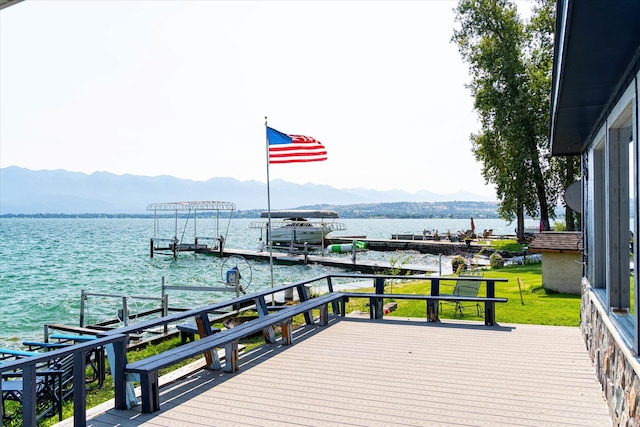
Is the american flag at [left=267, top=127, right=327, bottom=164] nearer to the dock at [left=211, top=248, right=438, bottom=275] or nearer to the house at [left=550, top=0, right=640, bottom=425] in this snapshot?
the house at [left=550, top=0, right=640, bottom=425]

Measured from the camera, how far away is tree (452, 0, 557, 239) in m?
24.1

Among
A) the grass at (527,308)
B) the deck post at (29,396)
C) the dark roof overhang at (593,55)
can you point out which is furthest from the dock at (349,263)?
the deck post at (29,396)

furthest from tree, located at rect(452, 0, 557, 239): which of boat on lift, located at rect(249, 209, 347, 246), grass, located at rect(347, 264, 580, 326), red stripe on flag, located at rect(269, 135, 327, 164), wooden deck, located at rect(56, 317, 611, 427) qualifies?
wooden deck, located at rect(56, 317, 611, 427)

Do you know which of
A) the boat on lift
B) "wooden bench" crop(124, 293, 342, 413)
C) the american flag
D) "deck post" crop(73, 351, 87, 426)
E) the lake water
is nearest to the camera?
"deck post" crop(73, 351, 87, 426)

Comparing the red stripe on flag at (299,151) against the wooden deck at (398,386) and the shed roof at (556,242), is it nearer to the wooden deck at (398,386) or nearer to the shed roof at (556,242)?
the shed roof at (556,242)

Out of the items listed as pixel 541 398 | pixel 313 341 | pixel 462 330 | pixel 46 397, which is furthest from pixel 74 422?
pixel 462 330

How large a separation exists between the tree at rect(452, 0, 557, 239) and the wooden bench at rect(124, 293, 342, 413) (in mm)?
19264

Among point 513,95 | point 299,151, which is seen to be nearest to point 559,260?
point 299,151

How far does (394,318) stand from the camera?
8.67 meters

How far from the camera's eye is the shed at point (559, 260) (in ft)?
37.0

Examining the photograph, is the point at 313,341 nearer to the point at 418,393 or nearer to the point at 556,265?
the point at 418,393

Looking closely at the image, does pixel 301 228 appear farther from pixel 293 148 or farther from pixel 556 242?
pixel 556 242

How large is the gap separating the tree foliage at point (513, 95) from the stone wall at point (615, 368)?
788 inches

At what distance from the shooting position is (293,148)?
11852 millimetres
